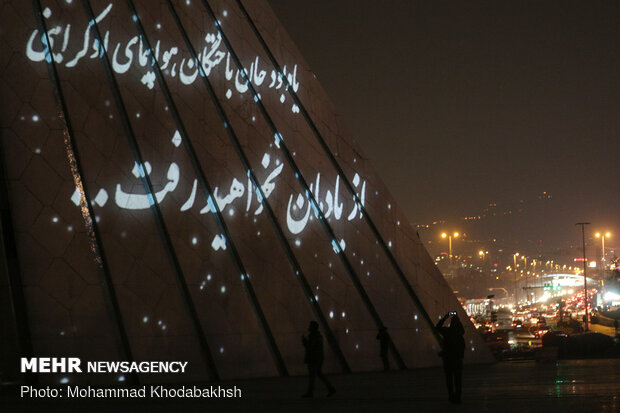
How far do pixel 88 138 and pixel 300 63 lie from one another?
806cm

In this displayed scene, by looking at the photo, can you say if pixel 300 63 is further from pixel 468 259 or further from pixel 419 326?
pixel 468 259

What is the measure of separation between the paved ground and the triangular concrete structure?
1468 mm

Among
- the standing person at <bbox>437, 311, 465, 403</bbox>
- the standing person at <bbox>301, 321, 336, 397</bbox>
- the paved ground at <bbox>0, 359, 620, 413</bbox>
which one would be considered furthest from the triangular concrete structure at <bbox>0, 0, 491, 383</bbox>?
the standing person at <bbox>437, 311, 465, 403</bbox>

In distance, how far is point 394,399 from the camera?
12.0 metres

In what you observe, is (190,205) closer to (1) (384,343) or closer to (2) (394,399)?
(1) (384,343)

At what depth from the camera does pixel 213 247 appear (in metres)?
16.2

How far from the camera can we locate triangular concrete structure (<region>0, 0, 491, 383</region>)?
1392 centimetres

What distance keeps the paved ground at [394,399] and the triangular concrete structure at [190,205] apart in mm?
1468

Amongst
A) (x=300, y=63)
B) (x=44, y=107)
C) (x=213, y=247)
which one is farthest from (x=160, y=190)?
(x=300, y=63)

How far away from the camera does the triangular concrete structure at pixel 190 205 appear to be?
13922 mm

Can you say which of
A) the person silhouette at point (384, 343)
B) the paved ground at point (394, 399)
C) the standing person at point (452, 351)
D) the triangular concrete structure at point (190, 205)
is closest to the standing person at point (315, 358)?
the paved ground at point (394, 399)

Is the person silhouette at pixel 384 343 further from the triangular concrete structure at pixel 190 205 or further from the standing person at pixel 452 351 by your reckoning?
the standing person at pixel 452 351

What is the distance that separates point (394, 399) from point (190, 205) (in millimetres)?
6105

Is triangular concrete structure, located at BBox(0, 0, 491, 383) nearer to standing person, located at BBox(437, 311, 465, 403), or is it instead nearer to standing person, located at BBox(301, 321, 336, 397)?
standing person, located at BBox(301, 321, 336, 397)
